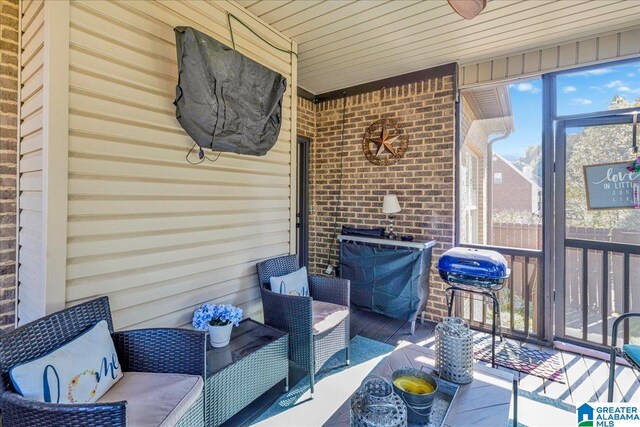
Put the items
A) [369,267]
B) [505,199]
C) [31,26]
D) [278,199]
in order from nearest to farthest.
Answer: [31,26] < [278,199] < [505,199] < [369,267]

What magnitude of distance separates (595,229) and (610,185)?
0.40 meters

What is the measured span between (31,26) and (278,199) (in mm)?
1901

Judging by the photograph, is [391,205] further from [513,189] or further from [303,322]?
[303,322]

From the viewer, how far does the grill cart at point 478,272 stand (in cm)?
249

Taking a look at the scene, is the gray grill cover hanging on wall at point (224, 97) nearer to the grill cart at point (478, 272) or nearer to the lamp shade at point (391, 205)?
the lamp shade at point (391, 205)

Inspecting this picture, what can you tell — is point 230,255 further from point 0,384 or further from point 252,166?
point 0,384

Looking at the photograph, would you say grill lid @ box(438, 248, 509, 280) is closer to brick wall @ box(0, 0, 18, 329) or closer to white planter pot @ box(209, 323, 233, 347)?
white planter pot @ box(209, 323, 233, 347)

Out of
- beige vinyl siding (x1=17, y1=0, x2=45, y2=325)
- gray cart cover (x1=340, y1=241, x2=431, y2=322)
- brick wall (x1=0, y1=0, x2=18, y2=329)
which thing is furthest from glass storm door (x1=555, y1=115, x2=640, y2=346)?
brick wall (x1=0, y1=0, x2=18, y2=329)

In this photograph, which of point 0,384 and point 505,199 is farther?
point 505,199

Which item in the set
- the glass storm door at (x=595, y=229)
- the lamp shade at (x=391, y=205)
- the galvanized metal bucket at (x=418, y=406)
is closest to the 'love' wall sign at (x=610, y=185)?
the glass storm door at (x=595, y=229)

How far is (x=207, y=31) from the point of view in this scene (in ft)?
7.13

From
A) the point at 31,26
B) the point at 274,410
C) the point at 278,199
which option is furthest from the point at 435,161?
the point at 31,26

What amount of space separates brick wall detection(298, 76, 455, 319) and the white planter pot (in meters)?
2.37

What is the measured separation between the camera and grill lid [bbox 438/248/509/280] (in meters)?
2.49
